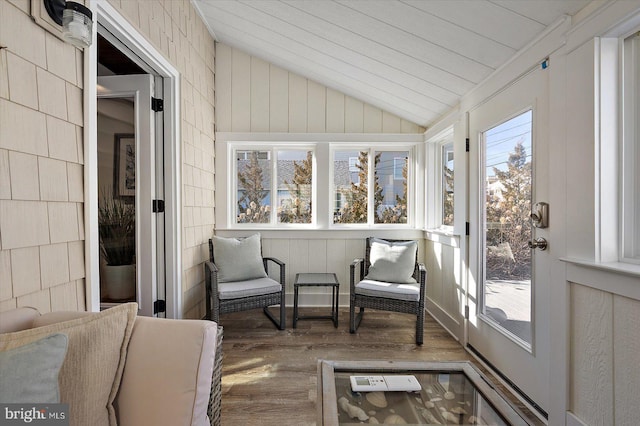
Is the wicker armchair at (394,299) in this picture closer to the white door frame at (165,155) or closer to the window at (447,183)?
the window at (447,183)

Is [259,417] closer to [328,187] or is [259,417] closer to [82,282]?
[82,282]

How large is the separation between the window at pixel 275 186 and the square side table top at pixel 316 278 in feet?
2.14

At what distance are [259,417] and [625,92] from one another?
2407 millimetres

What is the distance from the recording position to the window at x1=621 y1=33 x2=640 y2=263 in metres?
1.34

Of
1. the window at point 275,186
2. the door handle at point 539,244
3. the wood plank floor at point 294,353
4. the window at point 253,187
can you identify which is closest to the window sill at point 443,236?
the wood plank floor at point 294,353

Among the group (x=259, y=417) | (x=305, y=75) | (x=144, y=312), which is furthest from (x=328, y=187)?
(x=259, y=417)

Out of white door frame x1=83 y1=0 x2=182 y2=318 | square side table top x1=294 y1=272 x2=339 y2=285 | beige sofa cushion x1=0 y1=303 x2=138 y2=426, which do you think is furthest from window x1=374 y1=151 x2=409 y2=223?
beige sofa cushion x1=0 y1=303 x2=138 y2=426

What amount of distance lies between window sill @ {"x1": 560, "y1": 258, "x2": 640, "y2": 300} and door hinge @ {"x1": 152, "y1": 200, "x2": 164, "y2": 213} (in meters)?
2.75

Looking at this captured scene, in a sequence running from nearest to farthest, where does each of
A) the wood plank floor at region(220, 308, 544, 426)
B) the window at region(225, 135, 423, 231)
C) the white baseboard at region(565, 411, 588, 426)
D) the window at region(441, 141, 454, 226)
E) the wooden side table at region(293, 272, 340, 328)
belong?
1. the white baseboard at region(565, 411, 588, 426)
2. the wood plank floor at region(220, 308, 544, 426)
3. the wooden side table at region(293, 272, 340, 328)
4. the window at region(441, 141, 454, 226)
5. the window at region(225, 135, 423, 231)

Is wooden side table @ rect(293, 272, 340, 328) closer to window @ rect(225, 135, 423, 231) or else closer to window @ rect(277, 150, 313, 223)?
window @ rect(225, 135, 423, 231)

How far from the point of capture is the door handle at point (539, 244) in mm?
1697

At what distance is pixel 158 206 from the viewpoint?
101 inches

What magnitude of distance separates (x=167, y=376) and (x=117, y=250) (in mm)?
2139

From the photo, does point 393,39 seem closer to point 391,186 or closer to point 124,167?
point 391,186
